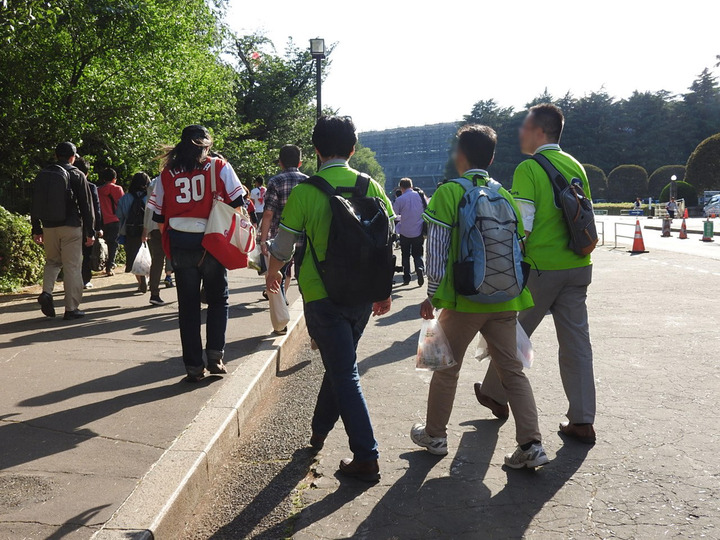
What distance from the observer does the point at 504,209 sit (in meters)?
3.72

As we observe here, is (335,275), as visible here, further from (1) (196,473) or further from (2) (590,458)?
(2) (590,458)

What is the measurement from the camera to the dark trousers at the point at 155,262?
30.7 feet

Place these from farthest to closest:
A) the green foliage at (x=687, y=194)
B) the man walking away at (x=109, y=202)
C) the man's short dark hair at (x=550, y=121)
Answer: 1. the green foliage at (x=687, y=194)
2. the man walking away at (x=109, y=202)
3. the man's short dark hair at (x=550, y=121)

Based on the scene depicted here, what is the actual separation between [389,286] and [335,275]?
299 mm

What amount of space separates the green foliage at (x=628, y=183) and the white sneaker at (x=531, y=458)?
7688 cm

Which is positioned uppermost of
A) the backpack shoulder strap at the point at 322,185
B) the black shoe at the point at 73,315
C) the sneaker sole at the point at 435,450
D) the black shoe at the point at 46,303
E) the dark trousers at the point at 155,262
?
the backpack shoulder strap at the point at 322,185

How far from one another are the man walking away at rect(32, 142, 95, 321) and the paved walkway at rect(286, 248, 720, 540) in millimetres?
3446

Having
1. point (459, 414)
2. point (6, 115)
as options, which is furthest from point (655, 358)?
point (6, 115)

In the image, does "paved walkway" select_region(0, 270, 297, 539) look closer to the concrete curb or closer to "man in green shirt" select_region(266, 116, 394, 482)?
the concrete curb

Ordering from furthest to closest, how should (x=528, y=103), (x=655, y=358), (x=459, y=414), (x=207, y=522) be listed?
(x=528, y=103) → (x=655, y=358) → (x=459, y=414) → (x=207, y=522)

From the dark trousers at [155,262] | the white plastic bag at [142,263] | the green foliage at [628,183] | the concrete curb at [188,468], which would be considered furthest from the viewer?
the green foliage at [628,183]

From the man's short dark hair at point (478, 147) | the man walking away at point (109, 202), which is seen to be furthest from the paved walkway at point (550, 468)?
the man walking away at point (109, 202)

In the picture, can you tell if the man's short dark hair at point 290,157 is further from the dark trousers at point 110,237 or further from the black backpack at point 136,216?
the dark trousers at point 110,237

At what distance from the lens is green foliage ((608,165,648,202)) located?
75.6 meters
